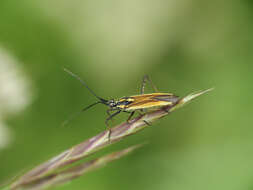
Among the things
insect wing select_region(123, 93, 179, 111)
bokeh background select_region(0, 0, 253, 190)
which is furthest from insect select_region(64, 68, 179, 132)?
bokeh background select_region(0, 0, 253, 190)

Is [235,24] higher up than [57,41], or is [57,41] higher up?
[57,41]

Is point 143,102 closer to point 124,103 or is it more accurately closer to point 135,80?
point 124,103

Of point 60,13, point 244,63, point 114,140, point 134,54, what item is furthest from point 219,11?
point 114,140

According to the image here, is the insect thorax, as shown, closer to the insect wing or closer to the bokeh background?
Result: the insect wing

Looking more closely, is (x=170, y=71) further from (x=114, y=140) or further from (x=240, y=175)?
(x=114, y=140)

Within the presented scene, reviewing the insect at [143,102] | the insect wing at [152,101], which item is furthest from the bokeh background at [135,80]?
the insect wing at [152,101]

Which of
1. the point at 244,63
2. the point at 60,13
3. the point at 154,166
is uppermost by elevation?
the point at 60,13

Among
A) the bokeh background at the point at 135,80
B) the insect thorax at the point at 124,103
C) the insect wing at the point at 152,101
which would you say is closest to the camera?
the insect wing at the point at 152,101

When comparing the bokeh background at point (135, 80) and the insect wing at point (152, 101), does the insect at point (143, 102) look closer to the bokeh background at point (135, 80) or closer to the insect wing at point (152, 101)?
the insect wing at point (152, 101)
